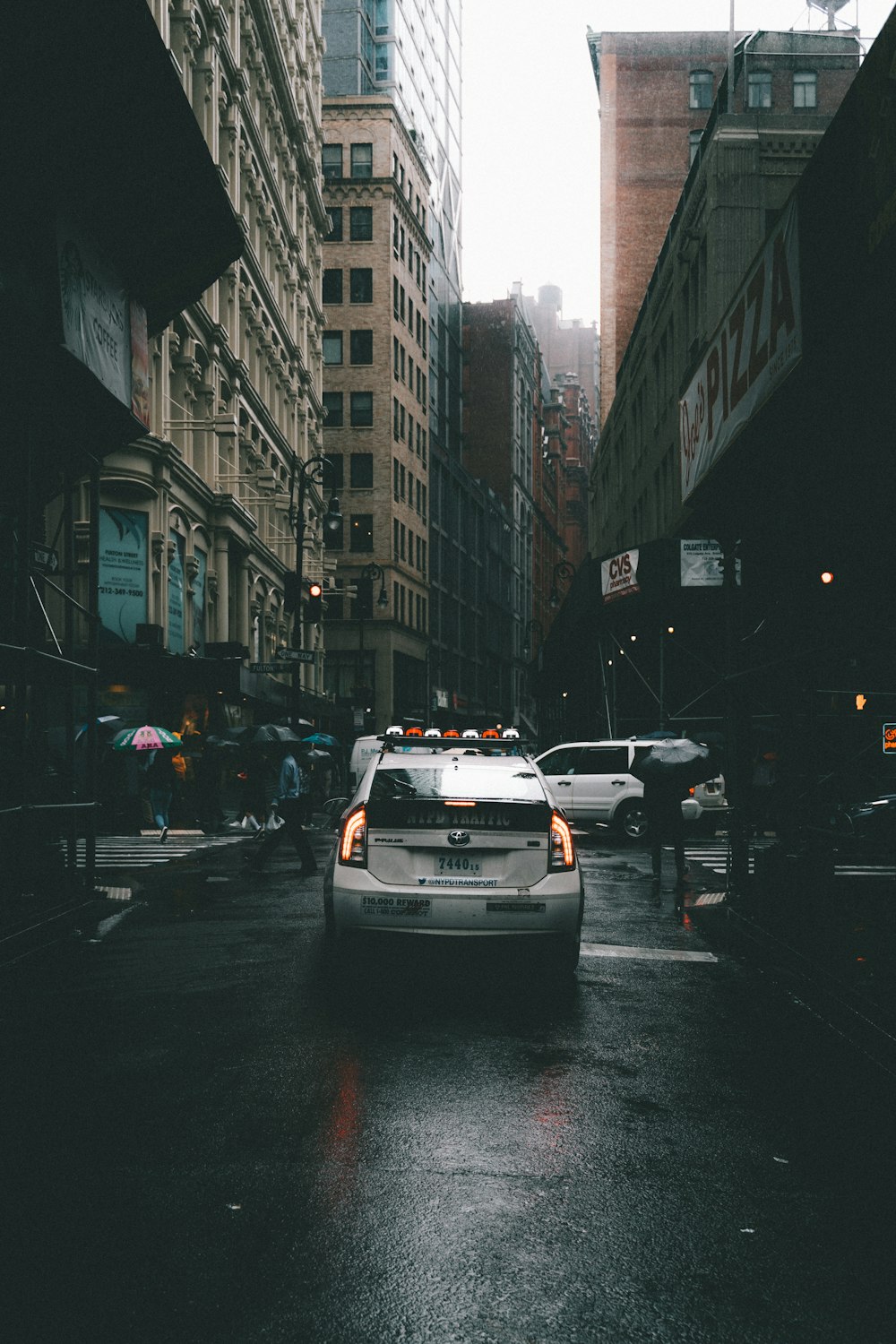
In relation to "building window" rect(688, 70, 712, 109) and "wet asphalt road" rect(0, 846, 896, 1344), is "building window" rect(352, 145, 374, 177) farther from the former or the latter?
"wet asphalt road" rect(0, 846, 896, 1344)

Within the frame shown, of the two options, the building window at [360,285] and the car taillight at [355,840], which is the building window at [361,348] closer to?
the building window at [360,285]

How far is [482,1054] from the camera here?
279 inches

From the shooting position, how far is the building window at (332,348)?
77.2 m

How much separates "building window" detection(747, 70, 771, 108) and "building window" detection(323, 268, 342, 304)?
3618 centimetres

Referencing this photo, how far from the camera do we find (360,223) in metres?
77.6

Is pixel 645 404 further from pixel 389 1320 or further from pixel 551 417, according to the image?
pixel 551 417

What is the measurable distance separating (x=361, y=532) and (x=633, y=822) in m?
52.2

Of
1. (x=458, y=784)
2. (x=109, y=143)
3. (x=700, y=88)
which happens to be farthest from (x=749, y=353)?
(x=700, y=88)

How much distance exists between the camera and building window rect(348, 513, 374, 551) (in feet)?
247

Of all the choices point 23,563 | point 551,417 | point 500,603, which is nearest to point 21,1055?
point 23,563

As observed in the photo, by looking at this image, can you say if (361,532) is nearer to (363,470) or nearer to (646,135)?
(363,470)

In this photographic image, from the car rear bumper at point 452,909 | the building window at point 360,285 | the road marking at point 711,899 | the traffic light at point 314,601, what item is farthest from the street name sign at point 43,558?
the building window at point 360,285

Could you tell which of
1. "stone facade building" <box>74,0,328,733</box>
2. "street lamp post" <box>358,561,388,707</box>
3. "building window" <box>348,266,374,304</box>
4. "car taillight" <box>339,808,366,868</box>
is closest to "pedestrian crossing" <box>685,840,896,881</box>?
"car taillight" <box>339,808,366,868</box>

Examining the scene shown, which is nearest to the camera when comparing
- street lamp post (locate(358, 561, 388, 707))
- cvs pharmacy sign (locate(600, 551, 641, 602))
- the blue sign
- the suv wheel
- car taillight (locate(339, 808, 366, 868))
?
car taillight (locate(339, 808, 366, 868))
